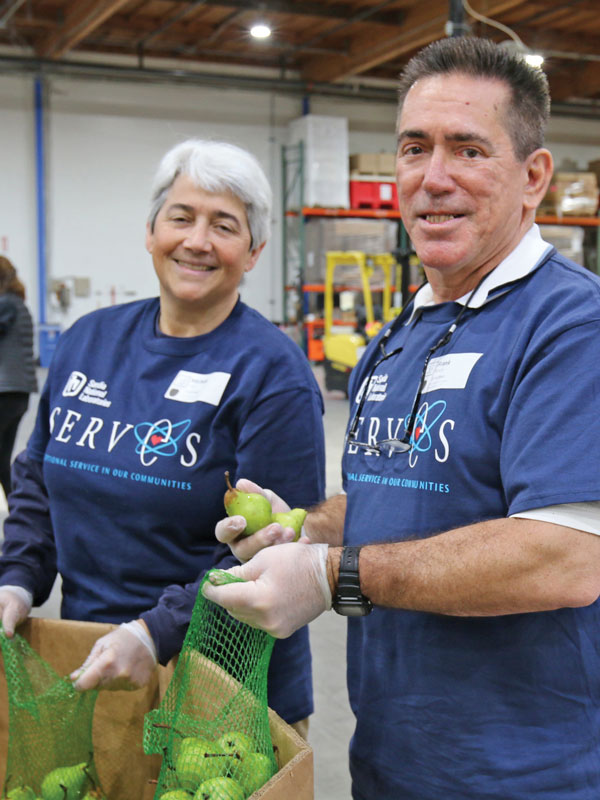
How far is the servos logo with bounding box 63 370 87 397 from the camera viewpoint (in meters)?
1.84

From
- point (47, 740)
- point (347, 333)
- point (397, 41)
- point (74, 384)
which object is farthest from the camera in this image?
point (347, 333)

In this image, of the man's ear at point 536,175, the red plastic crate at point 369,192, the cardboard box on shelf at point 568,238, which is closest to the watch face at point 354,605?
the man's ear at point 536,175

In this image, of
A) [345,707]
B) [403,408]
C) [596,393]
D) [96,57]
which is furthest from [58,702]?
[96,57]

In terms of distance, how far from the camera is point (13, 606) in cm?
168

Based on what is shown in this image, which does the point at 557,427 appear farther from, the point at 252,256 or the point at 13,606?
the point at 13,606

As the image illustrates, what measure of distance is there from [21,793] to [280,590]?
60 cm

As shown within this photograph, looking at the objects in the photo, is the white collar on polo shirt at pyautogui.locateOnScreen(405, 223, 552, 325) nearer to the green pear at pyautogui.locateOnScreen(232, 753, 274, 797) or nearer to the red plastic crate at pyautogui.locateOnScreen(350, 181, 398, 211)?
the green pear at pyautogui.locateOnScreen(232, 753, 274, 797)

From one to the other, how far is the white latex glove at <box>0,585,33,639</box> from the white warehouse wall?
1169 cm

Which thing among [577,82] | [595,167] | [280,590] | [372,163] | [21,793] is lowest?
[21,793]

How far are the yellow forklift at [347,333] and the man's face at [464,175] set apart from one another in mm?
8897

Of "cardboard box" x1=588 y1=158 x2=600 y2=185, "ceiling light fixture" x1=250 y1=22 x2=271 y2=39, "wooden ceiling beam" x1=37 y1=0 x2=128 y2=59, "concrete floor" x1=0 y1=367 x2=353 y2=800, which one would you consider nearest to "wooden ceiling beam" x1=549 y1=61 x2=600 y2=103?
"cardboard box" x1=588 y1=158 x2=600 y2=185

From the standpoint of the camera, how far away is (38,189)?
12797 millimetres

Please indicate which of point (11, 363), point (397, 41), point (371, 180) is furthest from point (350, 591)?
point (371, 180)

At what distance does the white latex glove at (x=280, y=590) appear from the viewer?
1.13 metres
